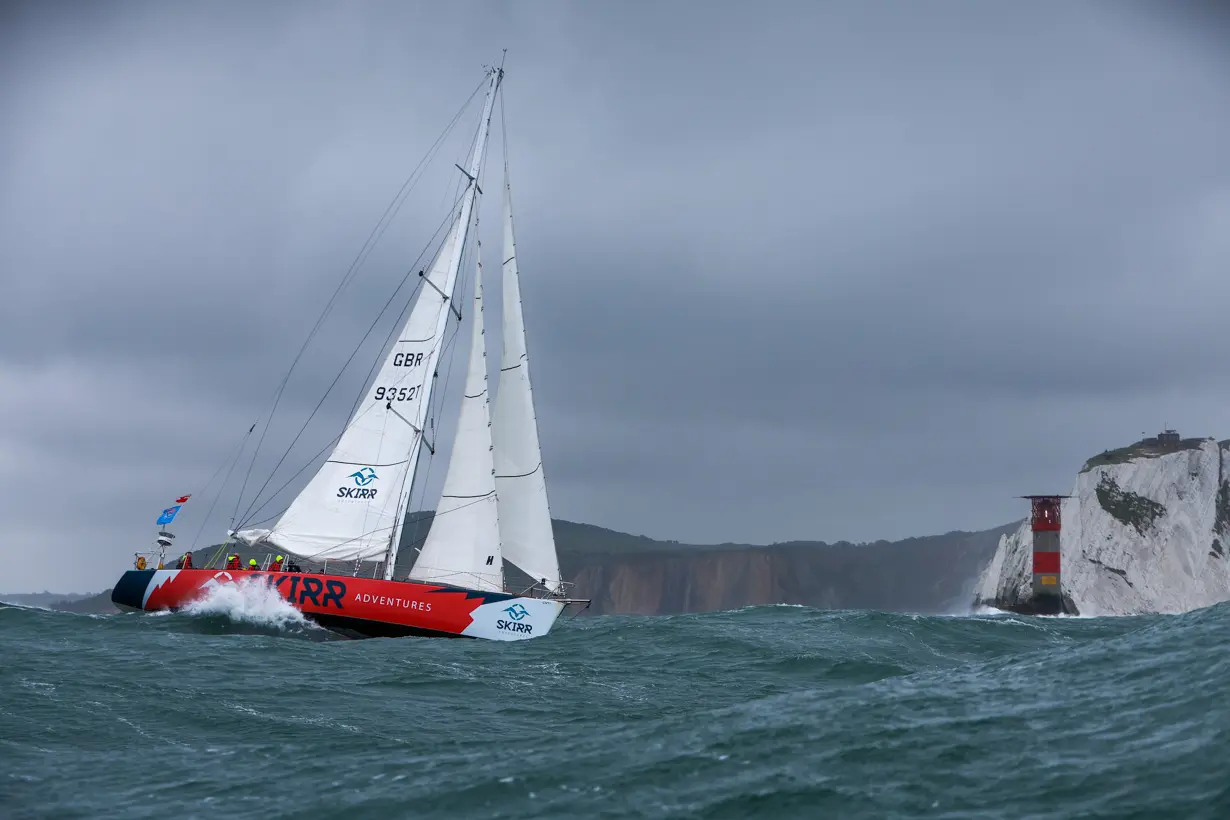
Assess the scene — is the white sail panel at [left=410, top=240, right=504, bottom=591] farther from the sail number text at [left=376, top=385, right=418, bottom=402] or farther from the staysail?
the sail number text at [left=376, top=385, right=418, bottom=402]

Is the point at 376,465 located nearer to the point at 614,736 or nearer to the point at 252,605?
the point at 252,605

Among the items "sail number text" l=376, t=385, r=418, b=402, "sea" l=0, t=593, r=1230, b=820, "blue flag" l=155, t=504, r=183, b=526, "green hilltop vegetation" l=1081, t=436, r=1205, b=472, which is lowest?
"sea" l=0, t=593, r=1230, b=820

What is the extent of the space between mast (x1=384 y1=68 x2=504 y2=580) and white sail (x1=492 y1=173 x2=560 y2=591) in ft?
4.43

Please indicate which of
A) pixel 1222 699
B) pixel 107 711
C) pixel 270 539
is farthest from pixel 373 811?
pixel 270 539

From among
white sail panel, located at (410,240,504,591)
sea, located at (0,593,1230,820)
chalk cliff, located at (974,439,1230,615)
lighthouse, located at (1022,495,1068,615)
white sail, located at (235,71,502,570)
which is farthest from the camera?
chalk cliff, located at (974,439,1230,615)

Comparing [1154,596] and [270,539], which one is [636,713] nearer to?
[270,539]

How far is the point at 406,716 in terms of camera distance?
50.5 feet

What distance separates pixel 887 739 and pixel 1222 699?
13.4 feet

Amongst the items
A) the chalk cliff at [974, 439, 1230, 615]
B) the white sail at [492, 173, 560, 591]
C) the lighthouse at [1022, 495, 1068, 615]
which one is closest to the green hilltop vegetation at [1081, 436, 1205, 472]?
the chalk cliff at [974, 439, 1230, 615]

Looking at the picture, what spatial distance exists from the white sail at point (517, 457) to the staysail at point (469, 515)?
1079 mm

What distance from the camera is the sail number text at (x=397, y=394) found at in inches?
1289

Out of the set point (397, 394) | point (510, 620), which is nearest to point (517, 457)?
point (397, 394)

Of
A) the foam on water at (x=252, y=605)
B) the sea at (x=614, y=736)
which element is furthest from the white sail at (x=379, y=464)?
the sea at (x=614, y=736)

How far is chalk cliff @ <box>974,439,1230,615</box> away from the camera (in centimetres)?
8538
